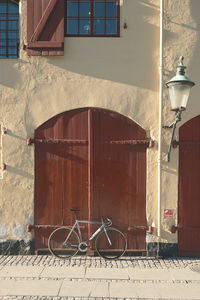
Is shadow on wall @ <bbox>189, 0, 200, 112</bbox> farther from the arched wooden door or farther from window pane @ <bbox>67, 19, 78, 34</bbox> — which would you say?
window pane @ <bbox>67, 19, 78, 34</bbox>

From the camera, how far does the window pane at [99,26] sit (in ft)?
20.3

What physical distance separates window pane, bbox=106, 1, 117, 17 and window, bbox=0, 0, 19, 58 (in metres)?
1.90

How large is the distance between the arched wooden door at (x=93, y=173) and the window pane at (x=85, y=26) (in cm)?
161

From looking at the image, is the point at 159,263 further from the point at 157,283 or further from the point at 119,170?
the point at 119,170

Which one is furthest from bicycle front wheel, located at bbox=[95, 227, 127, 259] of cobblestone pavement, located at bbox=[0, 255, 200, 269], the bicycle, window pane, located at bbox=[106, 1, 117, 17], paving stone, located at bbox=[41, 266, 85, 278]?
window pane, located at bbox=[106, 1, 117, 17]

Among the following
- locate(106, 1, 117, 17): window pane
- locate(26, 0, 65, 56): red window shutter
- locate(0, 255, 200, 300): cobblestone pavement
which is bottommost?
locate(0, 255, 200, 300): cobblestone pavement

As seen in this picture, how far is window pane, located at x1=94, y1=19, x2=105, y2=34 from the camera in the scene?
6.19 meters

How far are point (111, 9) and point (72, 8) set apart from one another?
81cm

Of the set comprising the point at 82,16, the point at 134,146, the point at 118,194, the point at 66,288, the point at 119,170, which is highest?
the point at 82,16

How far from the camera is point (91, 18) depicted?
6.19 m

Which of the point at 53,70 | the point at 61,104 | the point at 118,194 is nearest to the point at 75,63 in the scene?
the point at 53,70

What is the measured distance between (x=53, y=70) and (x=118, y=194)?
9.36 feet

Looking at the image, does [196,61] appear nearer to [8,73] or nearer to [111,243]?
[8,73]

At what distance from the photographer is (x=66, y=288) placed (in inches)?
187
